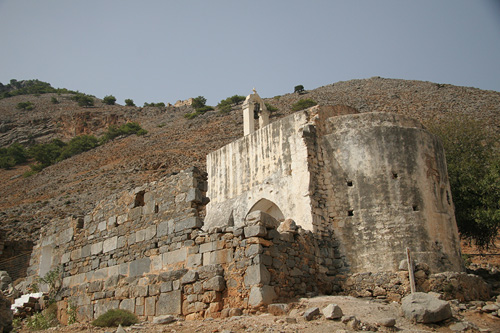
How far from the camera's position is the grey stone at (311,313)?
24.0ft

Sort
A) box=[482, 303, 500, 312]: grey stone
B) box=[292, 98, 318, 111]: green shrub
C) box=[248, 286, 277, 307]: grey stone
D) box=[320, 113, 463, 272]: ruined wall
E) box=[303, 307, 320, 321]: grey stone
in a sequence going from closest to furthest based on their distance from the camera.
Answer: box=[303, 307, 320, 321]: grey stone → box=[248, 286, 277, 307]: grey stone → box=[482, 303, 500, 312]: grey stone → box=[320, 113, 463, 272]: ruined wall → box=[292, 98, 318, 111]: green shrub

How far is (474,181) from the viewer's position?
16.3 m

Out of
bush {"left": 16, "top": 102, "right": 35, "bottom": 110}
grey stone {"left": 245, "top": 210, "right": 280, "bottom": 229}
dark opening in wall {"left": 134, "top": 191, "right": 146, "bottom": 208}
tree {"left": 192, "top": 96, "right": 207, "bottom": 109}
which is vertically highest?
bush {"left": 16, "top": 102, "right": 35, "bottom": 110}

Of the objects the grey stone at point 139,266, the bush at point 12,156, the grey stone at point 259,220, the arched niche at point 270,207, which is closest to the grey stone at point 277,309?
the grey stone at point 259,220

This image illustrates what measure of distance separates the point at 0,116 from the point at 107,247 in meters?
73.0

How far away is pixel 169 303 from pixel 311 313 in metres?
3.04

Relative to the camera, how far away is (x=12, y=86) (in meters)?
108

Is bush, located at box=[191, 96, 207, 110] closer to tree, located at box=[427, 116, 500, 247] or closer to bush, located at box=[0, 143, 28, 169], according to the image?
bush, located at box=[0, 143, 28, 169]

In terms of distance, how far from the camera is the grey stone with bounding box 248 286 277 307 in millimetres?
7871

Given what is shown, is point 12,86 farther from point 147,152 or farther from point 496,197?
point 496,197

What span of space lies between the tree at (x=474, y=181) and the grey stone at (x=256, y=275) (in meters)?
10.5

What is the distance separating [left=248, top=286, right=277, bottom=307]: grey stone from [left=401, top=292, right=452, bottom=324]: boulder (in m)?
2.41

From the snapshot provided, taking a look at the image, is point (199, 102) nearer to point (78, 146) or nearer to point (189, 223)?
point (78, 146)

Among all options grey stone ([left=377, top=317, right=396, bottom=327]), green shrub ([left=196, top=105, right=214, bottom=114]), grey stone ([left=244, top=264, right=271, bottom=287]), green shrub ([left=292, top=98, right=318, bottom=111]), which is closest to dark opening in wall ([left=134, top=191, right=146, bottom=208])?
grey stone ([left=244, top=264, right=271, bottom=287])
